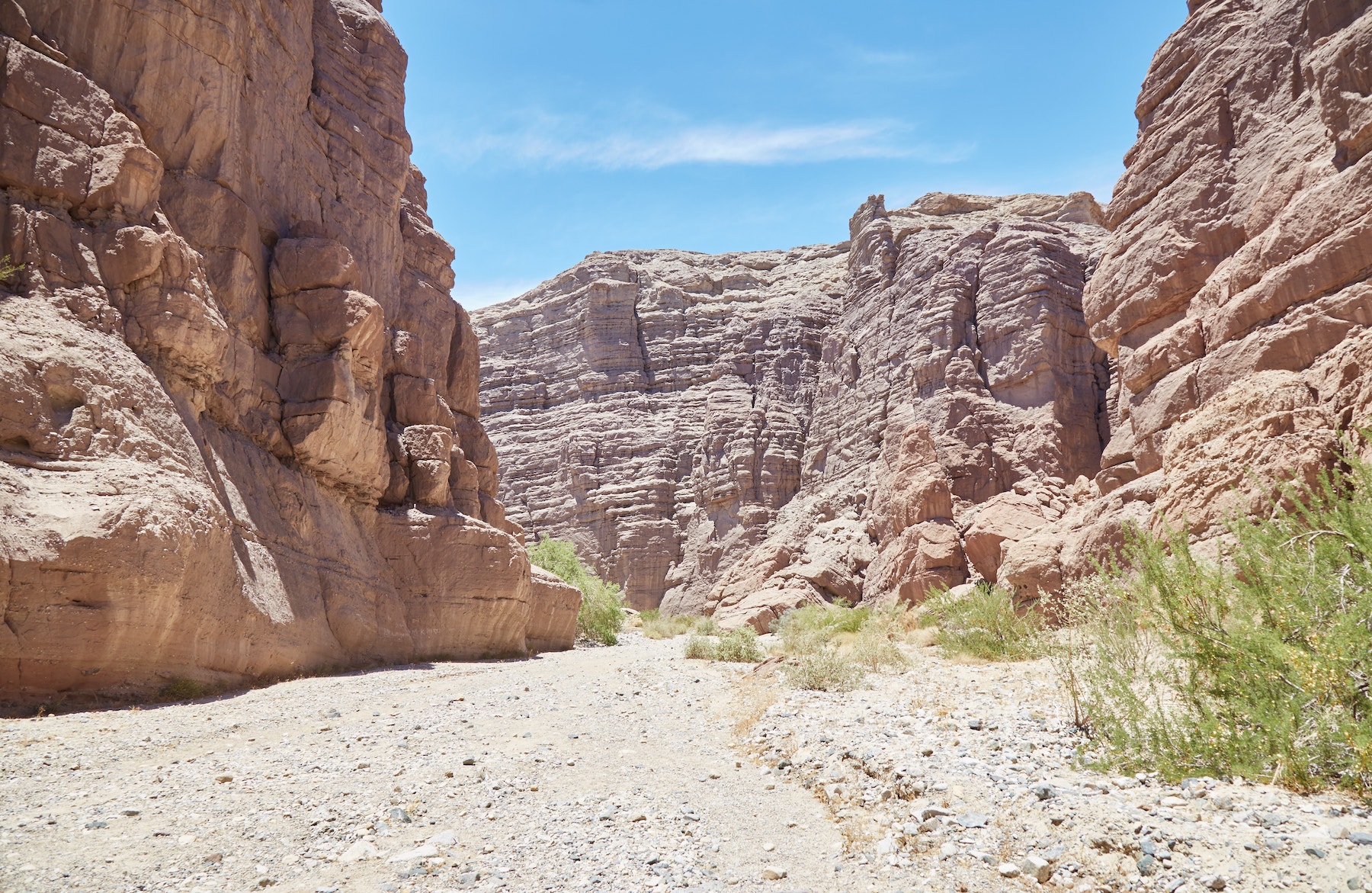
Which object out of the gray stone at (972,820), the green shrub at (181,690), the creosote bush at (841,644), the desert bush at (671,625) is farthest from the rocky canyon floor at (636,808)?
the desert bush at (671,625)

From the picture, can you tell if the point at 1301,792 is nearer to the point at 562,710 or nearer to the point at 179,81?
the point at 562,710

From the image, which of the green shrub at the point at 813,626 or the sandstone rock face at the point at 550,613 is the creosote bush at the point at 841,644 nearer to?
the green shrub at the point at 813,626

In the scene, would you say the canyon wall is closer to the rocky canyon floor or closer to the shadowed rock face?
the shadowed rock face

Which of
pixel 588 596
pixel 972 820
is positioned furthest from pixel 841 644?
pixel 588 596

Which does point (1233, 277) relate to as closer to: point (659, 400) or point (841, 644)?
point (841, 644)

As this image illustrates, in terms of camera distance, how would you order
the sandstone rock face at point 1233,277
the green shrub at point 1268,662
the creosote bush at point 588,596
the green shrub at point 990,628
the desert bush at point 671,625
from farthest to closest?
the desert bush at point 671,625 < the creosote bush at point 588,596 < the green shrub at point 990,628 < the sandstone rock face at point 1233,277 < the green shrub at point 1268,662

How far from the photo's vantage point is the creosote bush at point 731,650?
1788 cm

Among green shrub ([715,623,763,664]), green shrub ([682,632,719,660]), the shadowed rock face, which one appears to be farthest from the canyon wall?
green shrub ([682,632,719,660])

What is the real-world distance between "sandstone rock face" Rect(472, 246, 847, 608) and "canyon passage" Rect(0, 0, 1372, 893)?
15.9m

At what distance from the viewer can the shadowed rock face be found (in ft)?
91.8

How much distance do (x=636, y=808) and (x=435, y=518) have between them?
1393 centimetres

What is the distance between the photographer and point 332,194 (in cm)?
1931

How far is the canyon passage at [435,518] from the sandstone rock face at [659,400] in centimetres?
1591

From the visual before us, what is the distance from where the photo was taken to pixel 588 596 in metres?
29.2
